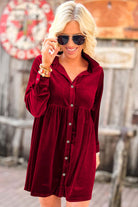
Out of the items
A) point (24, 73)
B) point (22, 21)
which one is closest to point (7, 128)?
point (24, 73)

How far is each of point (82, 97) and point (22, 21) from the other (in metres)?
3.53

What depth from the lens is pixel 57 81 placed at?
182cm

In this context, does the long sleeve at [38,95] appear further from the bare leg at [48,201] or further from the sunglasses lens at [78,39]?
the bare leg at [48,201]

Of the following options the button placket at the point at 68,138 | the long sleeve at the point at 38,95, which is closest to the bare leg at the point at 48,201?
the button placket at the point at 68,138

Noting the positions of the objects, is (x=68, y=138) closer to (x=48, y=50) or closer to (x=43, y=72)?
(x=43, y=72)

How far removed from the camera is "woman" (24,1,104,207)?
1799 millimetres

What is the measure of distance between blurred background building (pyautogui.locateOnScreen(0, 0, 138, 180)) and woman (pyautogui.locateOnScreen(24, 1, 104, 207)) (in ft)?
8.45

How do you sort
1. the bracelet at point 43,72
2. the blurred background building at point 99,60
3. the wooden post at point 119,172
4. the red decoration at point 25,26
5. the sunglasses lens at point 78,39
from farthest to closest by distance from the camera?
the red decoration at point 25,26 → the blurred background building at point 99,60 → the wooden post at point 119,172 → the sunglasses lens at point 78,39 → the bracelet at point 43,72

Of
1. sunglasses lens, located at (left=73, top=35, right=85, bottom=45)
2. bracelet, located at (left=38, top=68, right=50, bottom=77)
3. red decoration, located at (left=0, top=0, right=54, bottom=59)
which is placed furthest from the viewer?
red decoration, located at (left=0, top=0, right=54, bottom=59)

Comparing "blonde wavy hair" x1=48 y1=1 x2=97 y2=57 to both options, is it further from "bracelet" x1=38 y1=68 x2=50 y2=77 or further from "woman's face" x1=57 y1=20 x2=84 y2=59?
"bracelet" x1=38 y1=68 x2=50 y2=77

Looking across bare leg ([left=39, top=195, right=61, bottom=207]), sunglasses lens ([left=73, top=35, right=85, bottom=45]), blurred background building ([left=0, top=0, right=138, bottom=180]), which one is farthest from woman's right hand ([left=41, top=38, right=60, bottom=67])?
blurred background building ([left=0, top=0, right=138, bottom=180])

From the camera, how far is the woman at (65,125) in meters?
1.80

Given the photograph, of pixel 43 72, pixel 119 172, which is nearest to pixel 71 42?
pixel 43 72

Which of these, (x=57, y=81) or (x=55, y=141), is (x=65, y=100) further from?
(x=55, y=141)
